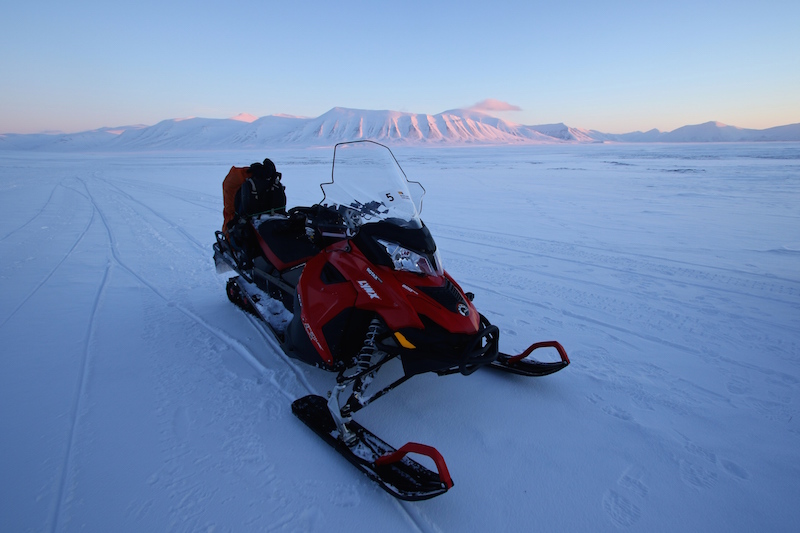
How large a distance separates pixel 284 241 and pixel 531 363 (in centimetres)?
239

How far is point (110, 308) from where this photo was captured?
396cm

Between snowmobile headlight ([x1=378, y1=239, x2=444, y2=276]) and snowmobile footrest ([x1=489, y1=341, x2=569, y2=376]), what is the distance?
0.99 meters

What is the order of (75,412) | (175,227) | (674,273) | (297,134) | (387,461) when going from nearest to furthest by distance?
(387,461), (75,412), (674,273), (175,227), (297,134)

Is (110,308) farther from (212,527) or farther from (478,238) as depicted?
(478,238)

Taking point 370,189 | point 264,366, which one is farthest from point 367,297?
point 264,366

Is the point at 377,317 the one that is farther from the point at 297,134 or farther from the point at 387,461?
the point at 297,134

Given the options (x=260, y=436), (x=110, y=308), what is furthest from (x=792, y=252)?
(x=110, y=308)

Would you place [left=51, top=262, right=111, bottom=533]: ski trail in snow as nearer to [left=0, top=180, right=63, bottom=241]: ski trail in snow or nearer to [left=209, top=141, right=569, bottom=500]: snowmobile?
[left=209, top=141, right=569, bottom=500]: snowmobile

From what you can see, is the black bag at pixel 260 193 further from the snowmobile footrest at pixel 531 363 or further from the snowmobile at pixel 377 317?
the snowmobile footrest at pixel 531 363

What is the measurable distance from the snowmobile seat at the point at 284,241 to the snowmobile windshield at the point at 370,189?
83cm

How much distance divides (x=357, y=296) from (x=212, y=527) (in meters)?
1.29

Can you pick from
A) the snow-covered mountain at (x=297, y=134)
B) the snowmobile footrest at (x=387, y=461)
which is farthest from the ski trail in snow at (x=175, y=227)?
the snow-covered mountain at (x=297, y=134)

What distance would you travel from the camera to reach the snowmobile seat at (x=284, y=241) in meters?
3.62

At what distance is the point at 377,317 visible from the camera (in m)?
2.41
